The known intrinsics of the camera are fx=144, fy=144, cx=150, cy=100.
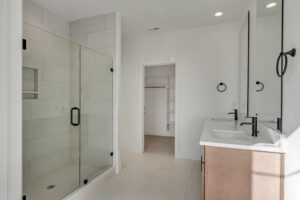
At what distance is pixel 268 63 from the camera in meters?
1.44

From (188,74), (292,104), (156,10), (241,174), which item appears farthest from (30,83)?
(292,104)

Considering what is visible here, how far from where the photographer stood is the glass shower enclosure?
2.30 metres

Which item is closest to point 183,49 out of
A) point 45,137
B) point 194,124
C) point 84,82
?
point 194,124

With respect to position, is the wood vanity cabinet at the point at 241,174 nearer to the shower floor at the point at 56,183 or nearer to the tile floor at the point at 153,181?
the tile floor at the point at 153,181

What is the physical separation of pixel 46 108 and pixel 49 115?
0.14 meters

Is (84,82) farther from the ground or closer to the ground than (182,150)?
farther from the ground

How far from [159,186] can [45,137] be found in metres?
2.07

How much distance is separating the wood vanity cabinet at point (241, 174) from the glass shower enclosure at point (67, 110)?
1.79m

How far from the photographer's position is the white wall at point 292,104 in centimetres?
93
